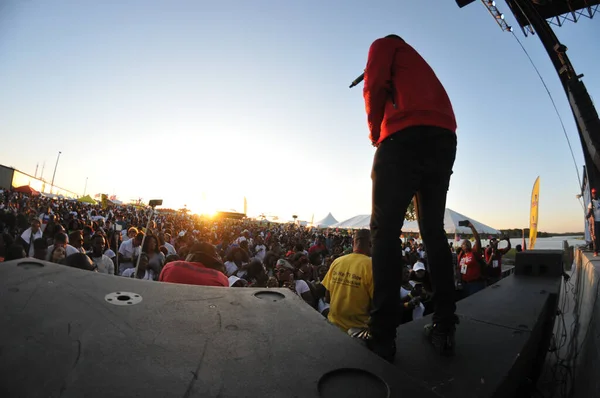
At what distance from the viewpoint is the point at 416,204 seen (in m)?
1.97

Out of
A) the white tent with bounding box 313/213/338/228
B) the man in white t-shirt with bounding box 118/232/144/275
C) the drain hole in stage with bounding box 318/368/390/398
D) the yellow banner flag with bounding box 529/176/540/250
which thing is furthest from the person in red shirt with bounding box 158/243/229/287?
the white tent with bounding box 313/213/338/228

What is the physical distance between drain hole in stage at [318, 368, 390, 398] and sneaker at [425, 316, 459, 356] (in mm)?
818

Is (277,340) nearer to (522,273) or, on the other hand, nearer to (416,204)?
(416,204)

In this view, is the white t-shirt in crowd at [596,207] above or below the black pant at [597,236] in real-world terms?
above

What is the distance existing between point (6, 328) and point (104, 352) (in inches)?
13.3

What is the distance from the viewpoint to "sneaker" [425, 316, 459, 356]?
5.25 feet

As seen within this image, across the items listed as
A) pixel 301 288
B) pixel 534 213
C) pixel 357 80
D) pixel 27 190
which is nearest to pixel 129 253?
pixel 301 288

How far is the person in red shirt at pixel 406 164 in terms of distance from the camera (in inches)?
64.4

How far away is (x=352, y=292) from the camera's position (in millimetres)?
2916

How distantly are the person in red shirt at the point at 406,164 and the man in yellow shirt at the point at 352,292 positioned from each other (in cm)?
106

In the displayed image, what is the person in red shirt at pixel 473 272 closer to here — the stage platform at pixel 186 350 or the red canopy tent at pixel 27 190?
the stage platform at pixel 186 350

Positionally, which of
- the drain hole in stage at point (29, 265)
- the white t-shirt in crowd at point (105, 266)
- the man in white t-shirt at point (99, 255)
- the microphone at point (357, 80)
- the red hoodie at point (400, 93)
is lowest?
the white t-shirt in crowd at point (105, 266)

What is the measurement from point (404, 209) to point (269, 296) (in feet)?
2.71

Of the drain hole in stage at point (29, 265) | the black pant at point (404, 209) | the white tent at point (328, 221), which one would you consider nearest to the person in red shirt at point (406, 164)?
the black pant at point (404, 209)
